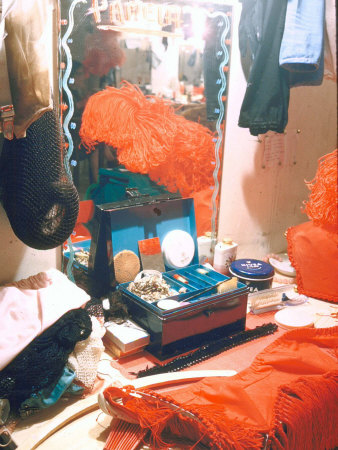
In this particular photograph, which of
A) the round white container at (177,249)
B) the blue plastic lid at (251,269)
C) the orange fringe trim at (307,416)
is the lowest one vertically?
the orange fringe trim at (307,416)

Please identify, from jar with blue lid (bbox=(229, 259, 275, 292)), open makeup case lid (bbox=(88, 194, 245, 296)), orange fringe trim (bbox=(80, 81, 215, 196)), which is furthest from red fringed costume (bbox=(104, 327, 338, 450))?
orange fringe trim (bbox=(80, 81, 215, 196))

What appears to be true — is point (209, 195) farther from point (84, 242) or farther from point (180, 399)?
point (180, 399)

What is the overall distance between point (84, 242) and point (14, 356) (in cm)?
61

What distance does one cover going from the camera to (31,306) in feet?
3.97

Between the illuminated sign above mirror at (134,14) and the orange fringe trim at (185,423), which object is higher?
the illuminated sign above mirror at (134,14)

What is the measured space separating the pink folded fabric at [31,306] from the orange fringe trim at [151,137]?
0.52 metres

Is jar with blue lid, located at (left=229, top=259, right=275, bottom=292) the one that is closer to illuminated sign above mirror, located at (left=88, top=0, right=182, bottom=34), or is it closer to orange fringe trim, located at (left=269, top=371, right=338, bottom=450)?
orange fringe trim, located at (left=269, top=371, right=338, bottom=450)

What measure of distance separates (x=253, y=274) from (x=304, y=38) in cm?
87

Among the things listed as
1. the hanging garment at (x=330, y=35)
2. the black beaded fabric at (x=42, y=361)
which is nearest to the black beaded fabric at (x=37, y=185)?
the black beaded fabric at (x=42, y=361)

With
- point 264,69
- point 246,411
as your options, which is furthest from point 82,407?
point 264,69

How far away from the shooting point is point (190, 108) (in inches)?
68.4

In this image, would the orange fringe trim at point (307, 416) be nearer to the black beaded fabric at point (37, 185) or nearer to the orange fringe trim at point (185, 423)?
the orange fringe trim at point (185, 423)

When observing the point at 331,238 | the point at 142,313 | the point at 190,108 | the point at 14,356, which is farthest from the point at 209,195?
the point at 14,356

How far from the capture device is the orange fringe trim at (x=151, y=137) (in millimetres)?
1550
